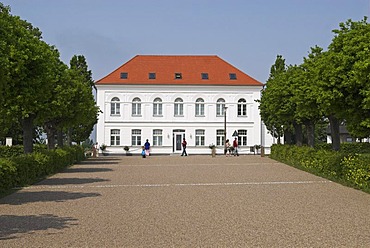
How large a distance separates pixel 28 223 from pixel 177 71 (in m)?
58.3

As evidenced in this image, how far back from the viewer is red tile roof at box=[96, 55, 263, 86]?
66750mm

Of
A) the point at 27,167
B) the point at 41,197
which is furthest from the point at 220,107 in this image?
the point at 41,197

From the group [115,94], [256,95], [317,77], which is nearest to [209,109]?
[256,95]

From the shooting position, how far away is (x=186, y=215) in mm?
12219

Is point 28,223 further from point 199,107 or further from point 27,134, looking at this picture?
point 199,107

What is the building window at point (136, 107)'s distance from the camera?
217 ft

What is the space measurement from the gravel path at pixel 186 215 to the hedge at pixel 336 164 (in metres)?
0.55

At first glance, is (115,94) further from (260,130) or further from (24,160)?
(24,160)

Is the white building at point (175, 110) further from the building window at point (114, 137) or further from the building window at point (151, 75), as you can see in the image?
the building window at point (151, 75)

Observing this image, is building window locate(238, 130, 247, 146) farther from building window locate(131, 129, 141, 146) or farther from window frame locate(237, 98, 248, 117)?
building window locate(131, 129, 141, 146)

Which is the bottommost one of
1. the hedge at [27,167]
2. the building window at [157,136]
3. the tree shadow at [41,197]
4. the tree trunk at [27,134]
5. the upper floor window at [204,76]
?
the tree shadow at [41,197]

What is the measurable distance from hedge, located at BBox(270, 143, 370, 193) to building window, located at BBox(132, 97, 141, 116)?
1313 inches

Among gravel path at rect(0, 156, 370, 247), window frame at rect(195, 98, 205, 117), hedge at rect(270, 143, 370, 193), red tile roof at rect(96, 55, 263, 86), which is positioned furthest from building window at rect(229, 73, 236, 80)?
gravel path at rect(0, 156, 370, 247)

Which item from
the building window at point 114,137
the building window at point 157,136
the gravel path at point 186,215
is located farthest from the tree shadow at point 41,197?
the building window at point 157,136
